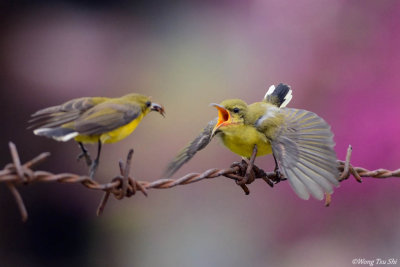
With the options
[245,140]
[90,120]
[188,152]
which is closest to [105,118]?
[90,120]

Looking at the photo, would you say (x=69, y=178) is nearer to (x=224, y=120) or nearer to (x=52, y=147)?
(x=224, y=120)

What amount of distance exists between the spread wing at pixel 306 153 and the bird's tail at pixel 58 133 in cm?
81

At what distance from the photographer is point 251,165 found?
1888mm

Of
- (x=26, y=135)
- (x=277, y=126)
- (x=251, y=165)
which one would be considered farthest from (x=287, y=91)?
(x=26, y=135)

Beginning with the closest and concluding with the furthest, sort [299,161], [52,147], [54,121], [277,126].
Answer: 1. [54,121]
2. [299,161]
3. [277,126]
4. [52,147]

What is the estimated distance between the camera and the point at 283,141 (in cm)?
219

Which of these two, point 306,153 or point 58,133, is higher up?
point 58,133

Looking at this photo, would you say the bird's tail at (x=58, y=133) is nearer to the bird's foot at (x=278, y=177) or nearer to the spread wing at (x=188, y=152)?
the spread wing at (x=188, y=152)

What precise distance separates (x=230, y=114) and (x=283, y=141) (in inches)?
10.3

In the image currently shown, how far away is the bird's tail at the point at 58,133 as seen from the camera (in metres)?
1.44

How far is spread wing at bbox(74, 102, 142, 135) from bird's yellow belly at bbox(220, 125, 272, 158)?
2.18 feet

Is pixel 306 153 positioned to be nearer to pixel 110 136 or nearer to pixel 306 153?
pixel 306 153

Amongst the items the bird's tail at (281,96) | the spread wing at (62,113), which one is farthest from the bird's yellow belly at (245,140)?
the spread wing at (62,113)

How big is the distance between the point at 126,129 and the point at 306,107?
8.45ft
